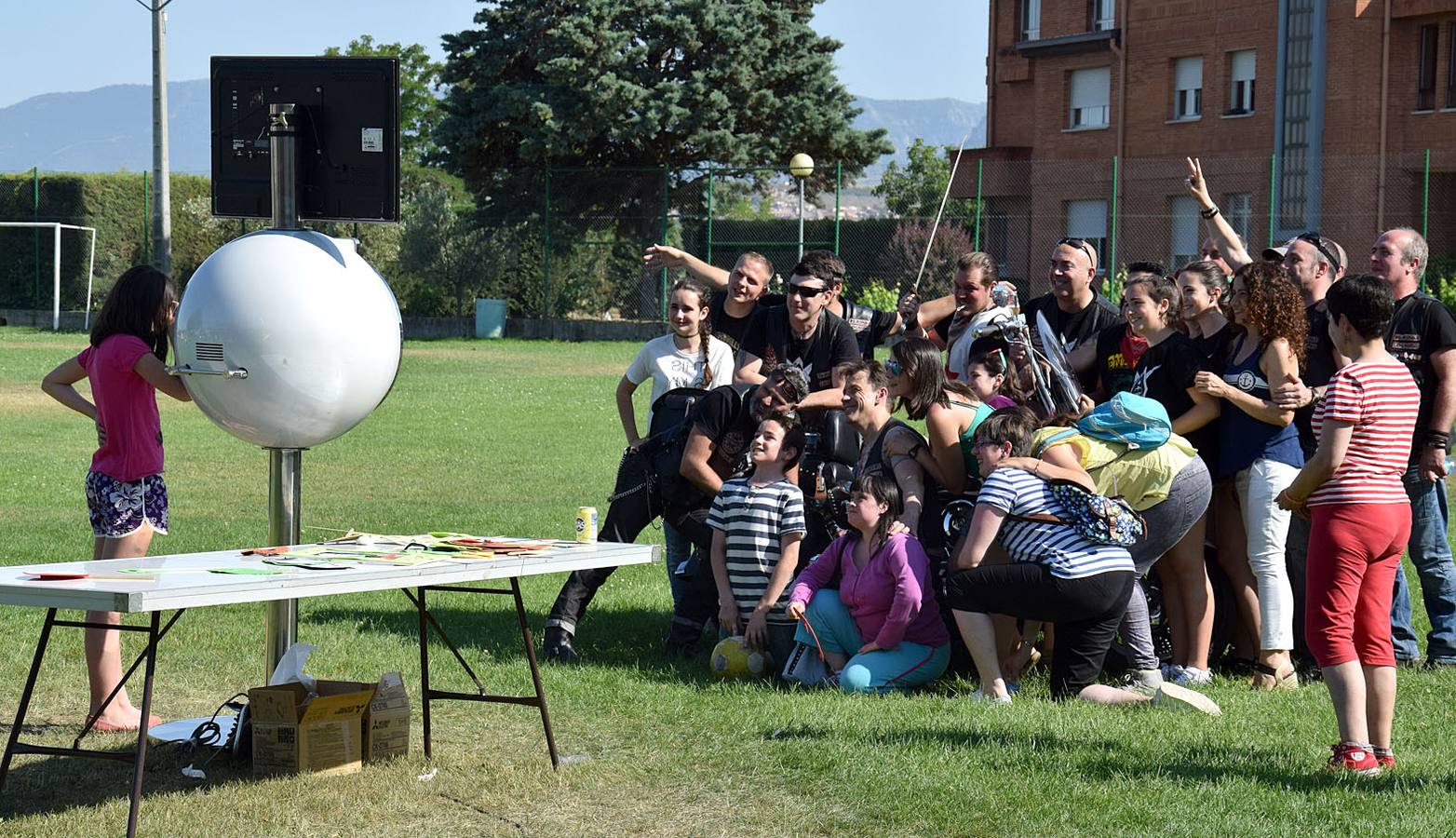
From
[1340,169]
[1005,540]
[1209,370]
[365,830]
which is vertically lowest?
[365,830]

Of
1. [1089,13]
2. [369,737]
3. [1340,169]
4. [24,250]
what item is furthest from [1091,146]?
[369,737]

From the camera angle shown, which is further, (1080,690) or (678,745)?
(1080,690)

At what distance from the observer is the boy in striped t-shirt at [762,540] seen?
729 cm

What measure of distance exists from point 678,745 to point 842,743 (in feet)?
2.03

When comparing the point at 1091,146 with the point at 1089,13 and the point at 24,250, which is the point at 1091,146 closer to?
the point at 1089,13

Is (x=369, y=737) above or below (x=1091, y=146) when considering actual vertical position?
A: below

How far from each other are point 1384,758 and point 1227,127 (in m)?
33.9

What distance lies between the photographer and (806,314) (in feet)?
25.9

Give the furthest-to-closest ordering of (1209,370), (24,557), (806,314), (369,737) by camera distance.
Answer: (24,557)
(806,314)
(1209,370)
(369,737)

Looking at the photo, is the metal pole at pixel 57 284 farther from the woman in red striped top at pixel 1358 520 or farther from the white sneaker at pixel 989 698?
the woman in red striped top at pixel 1358 520

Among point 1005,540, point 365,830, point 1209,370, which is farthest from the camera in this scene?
point 1209,370

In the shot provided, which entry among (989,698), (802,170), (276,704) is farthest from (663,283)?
(276,704)

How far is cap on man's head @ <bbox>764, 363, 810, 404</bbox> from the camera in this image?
24.3 feet

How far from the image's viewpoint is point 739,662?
23.7 feet
